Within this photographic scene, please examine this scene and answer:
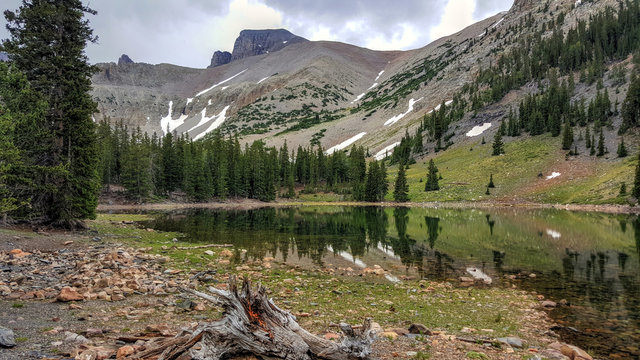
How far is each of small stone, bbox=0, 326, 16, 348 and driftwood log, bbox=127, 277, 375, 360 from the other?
8.91 ft

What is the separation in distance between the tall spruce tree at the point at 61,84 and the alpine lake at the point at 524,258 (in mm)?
9843

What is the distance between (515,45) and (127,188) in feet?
679

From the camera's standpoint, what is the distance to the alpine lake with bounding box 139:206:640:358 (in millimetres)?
11890

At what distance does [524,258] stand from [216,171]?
292 ft

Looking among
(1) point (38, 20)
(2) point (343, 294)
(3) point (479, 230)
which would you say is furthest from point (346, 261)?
(1) point (38, 20)

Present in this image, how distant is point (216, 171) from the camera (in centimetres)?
10031

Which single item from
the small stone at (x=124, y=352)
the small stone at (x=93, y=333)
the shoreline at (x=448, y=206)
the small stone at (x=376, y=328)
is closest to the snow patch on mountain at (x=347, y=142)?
the shoreline at (x=448, y=206)

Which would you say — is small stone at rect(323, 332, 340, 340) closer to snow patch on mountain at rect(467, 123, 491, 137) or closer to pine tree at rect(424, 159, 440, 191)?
pine tree at rect(424, 159, 440, 191)

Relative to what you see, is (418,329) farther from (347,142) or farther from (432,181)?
(347,142)

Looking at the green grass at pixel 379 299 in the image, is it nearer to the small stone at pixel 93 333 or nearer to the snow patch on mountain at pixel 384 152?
the small stone at pixel 93 333

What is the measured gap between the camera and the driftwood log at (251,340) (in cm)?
612

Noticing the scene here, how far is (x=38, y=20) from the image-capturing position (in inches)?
998

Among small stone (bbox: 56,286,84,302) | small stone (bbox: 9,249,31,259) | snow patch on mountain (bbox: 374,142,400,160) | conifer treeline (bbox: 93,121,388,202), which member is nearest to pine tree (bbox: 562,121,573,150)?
conifer treeline (bbox: 93,121,388,202)

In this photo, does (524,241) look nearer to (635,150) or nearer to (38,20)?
(38,20)
